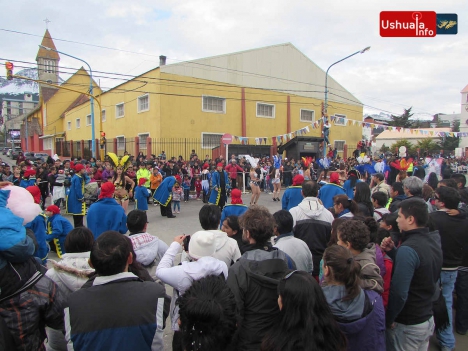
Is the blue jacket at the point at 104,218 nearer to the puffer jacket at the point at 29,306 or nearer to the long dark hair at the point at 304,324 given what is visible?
the puffer jacket at the point at 29,306

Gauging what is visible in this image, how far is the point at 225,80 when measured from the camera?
74.3ft

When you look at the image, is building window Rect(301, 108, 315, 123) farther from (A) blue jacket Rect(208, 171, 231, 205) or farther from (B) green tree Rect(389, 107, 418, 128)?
(B) green tree Rect(389, 107, 418, 128)

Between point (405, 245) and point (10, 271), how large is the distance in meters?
2.94

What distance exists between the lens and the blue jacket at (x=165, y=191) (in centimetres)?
1016

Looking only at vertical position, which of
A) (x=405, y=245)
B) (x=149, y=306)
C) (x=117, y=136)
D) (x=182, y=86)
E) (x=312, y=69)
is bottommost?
(x=149, y=306)

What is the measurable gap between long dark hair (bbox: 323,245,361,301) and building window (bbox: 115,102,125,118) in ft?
79.9

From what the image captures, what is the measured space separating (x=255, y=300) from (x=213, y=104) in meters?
21.2

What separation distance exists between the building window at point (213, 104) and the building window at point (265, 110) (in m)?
3.06

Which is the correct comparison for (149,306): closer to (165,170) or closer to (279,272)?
(279,272)

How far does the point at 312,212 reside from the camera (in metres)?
4.09

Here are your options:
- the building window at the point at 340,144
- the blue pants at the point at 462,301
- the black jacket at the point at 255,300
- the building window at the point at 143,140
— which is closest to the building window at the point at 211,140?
the building window at the point at 143,140

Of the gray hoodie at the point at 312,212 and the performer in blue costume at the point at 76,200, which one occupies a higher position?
the gray hoodie at the point at 312,212

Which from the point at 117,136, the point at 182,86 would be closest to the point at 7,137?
the point at 117,136

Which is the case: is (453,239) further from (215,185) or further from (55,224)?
(215,185)
